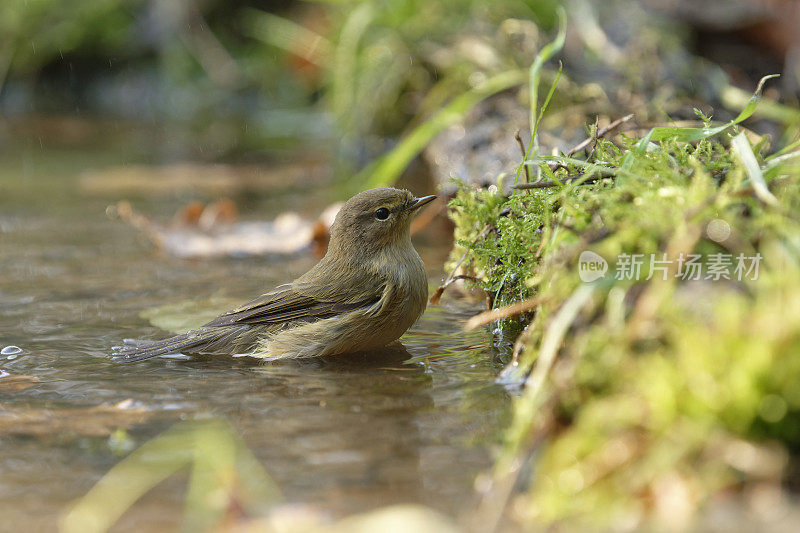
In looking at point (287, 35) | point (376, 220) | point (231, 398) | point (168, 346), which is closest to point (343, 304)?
point (376, 220)

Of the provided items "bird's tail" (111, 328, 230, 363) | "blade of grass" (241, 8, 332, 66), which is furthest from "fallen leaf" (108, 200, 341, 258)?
"blade of grass" (241, 8, 332, 66)

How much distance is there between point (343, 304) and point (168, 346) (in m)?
0.84

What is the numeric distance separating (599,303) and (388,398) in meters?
1.10

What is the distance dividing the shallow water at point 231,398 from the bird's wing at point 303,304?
272 millimetres

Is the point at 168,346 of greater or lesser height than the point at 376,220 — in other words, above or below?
below

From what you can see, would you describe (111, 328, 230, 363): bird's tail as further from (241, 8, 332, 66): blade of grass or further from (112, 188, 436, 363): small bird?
(241, 8, 332, 66): blade of grass

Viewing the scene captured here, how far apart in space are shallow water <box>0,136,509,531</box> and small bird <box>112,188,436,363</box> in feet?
0.37

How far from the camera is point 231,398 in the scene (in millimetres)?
3539

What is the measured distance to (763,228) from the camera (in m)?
2.69

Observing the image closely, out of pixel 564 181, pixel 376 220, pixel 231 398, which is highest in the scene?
pixel 564 181

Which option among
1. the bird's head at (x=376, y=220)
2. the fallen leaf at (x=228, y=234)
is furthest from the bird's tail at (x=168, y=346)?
the fallen leaf at (x=228, y=234)

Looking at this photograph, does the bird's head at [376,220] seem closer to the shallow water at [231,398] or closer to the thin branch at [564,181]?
the shallow water at [231,398]

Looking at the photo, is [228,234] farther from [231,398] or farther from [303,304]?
[231,398]

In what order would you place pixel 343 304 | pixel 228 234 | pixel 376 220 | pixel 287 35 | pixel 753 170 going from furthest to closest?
pixel 287 35, pixel 228 234, pixel 376 220, pixel 343 304, pixel 753 170
